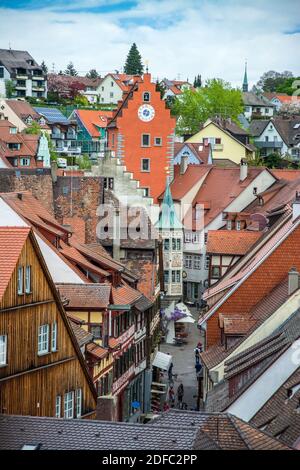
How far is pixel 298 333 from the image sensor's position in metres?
28.1

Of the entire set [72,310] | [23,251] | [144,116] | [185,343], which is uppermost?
[144,116]

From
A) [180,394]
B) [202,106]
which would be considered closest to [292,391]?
[180,394]

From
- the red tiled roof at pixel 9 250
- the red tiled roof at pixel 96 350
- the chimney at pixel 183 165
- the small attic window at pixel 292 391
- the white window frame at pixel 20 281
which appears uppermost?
the chimney at pixel 183 165

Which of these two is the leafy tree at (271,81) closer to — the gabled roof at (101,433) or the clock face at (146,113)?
the clock face at (146,113)

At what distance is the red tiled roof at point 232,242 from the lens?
49303 millimetres

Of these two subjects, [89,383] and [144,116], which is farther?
[144,116]

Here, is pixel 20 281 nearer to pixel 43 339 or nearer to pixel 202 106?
pixel 43 339

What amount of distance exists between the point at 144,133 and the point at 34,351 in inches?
1973

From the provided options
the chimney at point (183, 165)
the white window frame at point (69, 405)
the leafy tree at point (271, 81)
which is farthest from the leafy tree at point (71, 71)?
the white window frame at point (69, 405)

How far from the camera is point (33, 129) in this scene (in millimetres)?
108250

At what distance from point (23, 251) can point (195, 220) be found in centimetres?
5047

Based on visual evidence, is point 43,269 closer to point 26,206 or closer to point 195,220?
point 26,206

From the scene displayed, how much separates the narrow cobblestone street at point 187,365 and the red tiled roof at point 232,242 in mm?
5000

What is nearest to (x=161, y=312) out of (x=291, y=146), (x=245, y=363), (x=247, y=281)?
(x=247, y=281)
